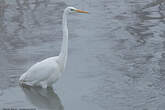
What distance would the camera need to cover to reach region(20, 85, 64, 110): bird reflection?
8203 mm

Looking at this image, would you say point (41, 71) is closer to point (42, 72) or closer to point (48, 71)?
point (42, 72)

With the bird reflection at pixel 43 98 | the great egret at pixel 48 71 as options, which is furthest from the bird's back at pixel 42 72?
the bird reflection at pixel 43 98

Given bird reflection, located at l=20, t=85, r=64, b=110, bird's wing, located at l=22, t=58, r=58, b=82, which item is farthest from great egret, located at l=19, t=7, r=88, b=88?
bird reflection, located at l=20, t=85, r=64, b=110

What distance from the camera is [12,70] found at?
9820 mm

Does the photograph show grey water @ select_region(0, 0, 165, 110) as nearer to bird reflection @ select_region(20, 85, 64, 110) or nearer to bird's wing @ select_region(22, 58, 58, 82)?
bird reflection @ select_region(20, 85, 64, 110)

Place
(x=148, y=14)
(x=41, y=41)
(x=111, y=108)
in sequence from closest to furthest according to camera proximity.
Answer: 1. (x=111, y=108)
2. (x=41, y=41)
3. (x=148, y=14)

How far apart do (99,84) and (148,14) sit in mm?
5808

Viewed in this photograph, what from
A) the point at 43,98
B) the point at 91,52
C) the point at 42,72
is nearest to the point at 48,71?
the point at 42,72

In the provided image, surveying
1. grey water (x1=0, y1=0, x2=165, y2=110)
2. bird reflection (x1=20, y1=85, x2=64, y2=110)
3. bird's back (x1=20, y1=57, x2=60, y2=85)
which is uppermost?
bird's back (x1=20, y1=57, x2=60, y2=85)

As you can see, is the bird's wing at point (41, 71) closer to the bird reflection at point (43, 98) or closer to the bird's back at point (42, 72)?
the bird's back at point (42, 72)

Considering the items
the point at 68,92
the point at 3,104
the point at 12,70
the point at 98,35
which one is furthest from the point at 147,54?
the point at 3,104

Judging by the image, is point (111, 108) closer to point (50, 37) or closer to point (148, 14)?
point (50, 37)

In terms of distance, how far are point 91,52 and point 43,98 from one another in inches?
118

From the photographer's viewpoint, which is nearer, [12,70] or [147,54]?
[12,70]
